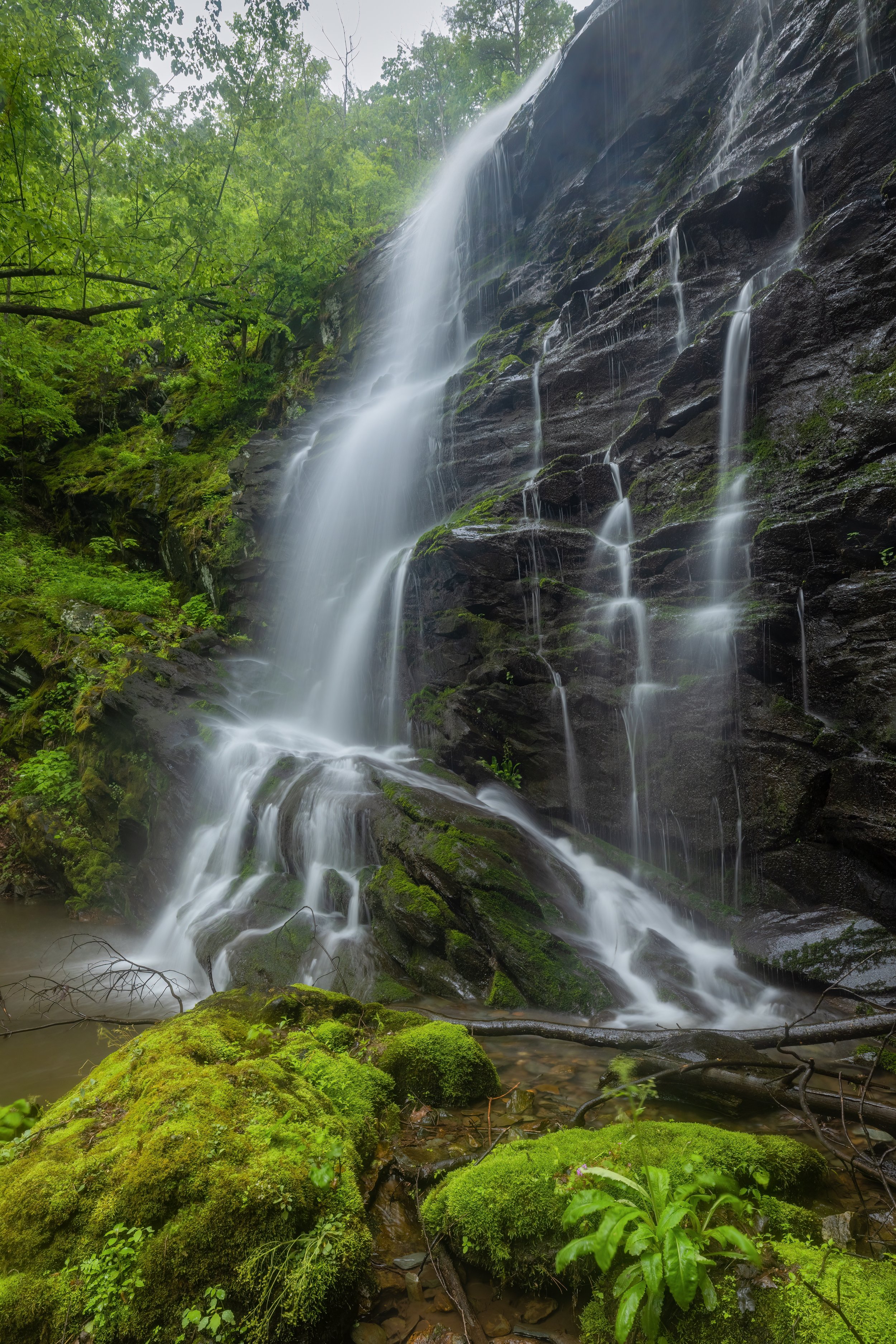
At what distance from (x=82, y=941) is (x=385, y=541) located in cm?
936

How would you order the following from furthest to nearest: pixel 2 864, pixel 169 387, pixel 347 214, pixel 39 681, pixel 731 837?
1. pixel 347 214
2. pixel 169 387
3. pixel 39 681
4. pixel 2 864
5. pixel 731 837

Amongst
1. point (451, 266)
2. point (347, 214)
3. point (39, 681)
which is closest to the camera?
point (39, 681)

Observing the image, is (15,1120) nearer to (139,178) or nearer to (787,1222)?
(787,1222)

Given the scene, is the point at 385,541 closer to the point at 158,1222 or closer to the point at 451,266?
the point at 451,266

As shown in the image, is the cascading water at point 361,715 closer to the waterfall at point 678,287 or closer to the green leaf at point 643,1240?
the waterfall at point 678,287

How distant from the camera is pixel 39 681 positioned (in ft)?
39.1

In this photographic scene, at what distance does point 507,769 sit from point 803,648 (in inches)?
165

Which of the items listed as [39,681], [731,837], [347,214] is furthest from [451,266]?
[731,837]

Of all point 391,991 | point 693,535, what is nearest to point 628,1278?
point 391,991

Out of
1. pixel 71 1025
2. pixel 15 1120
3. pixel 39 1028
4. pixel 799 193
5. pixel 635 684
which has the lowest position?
pixel 71 1025

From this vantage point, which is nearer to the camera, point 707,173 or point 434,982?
point 434,982

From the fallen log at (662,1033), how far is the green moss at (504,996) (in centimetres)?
115

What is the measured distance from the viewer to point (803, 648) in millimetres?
7234

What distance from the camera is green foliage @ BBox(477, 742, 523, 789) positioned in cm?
873
